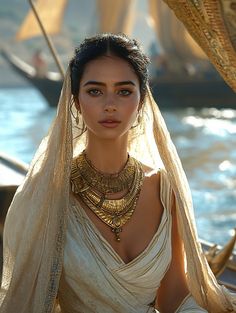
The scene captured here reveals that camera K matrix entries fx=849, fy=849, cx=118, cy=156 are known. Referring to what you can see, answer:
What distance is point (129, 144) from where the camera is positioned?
2.25 m

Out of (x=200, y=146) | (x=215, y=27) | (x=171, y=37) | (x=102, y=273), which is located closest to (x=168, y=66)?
(x=171, y=37)

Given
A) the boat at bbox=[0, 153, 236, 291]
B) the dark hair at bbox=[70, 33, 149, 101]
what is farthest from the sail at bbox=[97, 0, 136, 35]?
the dark hair at bbox=[70, 33, 149, 101]

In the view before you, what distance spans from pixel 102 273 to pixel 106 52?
1.68 ft

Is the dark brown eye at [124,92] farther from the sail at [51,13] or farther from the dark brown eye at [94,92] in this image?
the sail at [51,13]

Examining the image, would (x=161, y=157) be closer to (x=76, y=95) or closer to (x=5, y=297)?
(x=76, y=95)

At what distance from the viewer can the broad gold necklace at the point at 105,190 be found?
202 cm

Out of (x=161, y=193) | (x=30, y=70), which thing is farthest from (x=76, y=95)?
(x=30, y=70)

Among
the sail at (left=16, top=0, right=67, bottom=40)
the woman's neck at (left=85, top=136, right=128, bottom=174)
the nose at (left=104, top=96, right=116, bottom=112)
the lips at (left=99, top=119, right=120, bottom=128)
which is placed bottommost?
the woman's neck at (left=85, top=136, right=128, bottom=174)

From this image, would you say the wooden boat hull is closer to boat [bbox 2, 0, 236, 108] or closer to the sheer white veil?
boat [bbox 2, 0, 236, 108]

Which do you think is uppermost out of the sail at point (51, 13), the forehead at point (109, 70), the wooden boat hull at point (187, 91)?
the sail at point (51, 13)

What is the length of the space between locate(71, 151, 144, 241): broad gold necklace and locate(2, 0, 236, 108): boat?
24880 mm

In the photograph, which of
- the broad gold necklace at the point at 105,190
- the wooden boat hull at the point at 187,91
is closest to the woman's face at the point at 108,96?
the broad gold necklace at the point at 105,190

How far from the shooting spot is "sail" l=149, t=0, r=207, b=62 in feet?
93.6

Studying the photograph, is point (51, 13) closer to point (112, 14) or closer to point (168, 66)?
point (112, 14)
